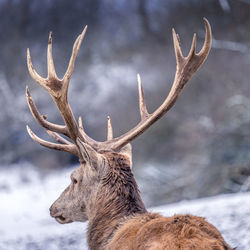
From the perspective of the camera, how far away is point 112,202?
7.41ft

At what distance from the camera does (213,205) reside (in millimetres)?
4496

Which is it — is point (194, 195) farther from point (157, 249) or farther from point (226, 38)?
point (157, 249)

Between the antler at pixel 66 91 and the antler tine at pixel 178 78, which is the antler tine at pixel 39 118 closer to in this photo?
the antler at pixel 66 91

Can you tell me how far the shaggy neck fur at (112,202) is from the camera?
2.21 m

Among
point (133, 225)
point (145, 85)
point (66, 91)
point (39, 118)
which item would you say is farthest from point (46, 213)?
point (133, 225)

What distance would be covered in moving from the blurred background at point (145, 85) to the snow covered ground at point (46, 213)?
0.10m

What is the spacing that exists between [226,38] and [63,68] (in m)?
2.04

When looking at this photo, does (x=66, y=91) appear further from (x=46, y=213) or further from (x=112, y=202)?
(x=46, y=213)

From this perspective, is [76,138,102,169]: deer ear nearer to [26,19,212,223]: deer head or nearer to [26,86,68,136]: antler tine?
[26,19,212,223]: deer head

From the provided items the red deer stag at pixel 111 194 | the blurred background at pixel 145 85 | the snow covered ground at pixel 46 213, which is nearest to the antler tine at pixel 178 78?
the red deer stag at pixel 111 194

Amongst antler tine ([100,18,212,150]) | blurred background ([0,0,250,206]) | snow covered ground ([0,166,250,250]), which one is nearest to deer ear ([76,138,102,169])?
antler tine ([100,18,212,150])

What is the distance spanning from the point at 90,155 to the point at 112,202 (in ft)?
0.84

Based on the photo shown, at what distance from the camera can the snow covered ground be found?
153 inches

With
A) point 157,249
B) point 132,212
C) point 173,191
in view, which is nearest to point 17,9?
point 173,191
